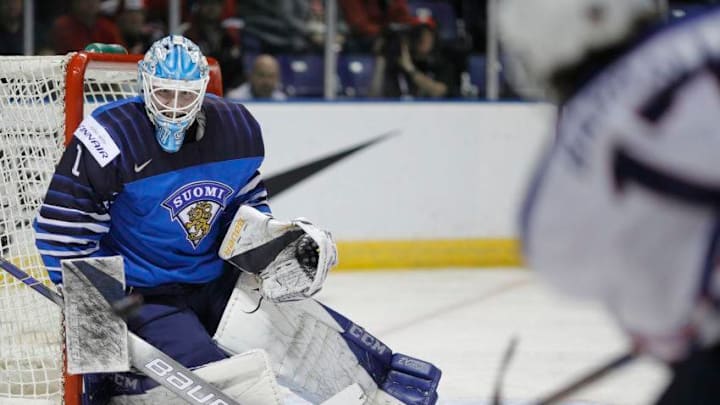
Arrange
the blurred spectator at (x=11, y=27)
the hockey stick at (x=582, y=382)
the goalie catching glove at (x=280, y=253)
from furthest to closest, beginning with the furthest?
1. the blurred spectator at (x=11, y=27)
2. the goalie catching glove at (x=280, y=253)
3. the hockey stick at (x=582, y=382)

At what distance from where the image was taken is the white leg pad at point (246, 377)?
2.70 metres

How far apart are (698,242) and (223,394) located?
1673 millimetres

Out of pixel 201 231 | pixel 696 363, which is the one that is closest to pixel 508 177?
pixel 201 231

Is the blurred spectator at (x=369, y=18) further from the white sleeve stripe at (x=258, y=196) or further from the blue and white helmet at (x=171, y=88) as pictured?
the blue and white helmet at (x=171, y=88)

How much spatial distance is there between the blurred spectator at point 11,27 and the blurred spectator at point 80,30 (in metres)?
0.14

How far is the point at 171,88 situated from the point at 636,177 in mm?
1787

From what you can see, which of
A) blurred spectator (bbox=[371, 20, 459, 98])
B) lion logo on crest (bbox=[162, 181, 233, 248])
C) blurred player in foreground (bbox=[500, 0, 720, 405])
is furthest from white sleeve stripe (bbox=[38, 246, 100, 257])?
blurred spectator (bbox=[371, 20, 459, 98])

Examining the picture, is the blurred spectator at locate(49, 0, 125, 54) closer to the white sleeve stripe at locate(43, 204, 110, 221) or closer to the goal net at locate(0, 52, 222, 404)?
the goal net at locate(0, 52, 222, 404)

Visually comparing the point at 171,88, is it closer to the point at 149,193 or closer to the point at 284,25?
the point at 149,193

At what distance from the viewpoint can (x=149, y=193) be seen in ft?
9.32

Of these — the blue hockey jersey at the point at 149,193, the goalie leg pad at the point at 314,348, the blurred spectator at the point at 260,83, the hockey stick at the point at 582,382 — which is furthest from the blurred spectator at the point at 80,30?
the hockey stick at the point at 582,382

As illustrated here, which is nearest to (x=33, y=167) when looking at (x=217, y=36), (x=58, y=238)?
(x=58, y=238)

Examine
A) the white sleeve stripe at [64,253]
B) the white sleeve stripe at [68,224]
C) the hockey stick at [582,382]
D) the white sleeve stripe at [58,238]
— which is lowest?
the white sleeve stripe at [64,253]

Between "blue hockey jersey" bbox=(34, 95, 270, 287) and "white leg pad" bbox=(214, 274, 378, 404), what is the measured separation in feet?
0.54
